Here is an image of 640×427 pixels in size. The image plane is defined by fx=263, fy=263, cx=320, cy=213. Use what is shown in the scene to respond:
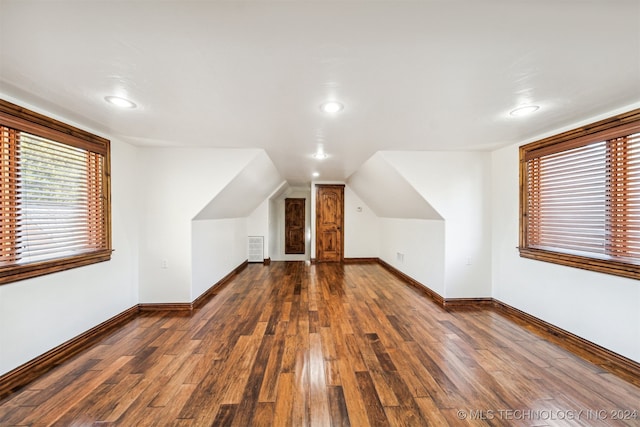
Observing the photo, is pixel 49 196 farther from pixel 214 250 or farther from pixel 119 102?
pixel 214 250

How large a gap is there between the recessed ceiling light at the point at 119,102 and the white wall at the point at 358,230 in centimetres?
524

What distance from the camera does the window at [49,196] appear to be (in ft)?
6.56

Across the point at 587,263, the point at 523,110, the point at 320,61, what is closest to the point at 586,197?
the point at 587,263

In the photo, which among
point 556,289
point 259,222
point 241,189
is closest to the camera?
point 556,289

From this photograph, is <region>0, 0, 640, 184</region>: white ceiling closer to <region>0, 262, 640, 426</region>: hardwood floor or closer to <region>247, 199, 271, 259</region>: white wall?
<region>0, 262, 640, 426</region>: hardwood floor

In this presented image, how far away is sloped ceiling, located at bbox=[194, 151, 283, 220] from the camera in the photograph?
12.0 ft

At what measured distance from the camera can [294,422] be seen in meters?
1.60

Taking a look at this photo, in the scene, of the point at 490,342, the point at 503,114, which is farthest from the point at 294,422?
the point at 503,114

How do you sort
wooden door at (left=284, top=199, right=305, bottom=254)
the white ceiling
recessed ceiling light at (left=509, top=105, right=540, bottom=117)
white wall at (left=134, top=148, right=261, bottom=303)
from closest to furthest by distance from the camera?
the white ceiling, recessed ceiling light at (left=509, top=105, right=540, bottom=117), white wall at (left=134, top=148, right=261, bottom=303), wooden door at (left=284, top=199, right=305, bottom=254)

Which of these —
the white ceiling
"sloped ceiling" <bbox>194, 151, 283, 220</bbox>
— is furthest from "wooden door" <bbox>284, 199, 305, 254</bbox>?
the white ceiling

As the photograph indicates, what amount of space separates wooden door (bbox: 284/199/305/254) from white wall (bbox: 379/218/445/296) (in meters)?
3.57

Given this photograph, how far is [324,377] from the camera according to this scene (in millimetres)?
2031

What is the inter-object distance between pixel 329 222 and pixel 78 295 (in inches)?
198

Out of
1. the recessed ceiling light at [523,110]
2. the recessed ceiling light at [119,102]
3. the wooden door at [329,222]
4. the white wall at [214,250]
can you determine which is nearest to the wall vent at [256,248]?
the white wall at [214,250]
